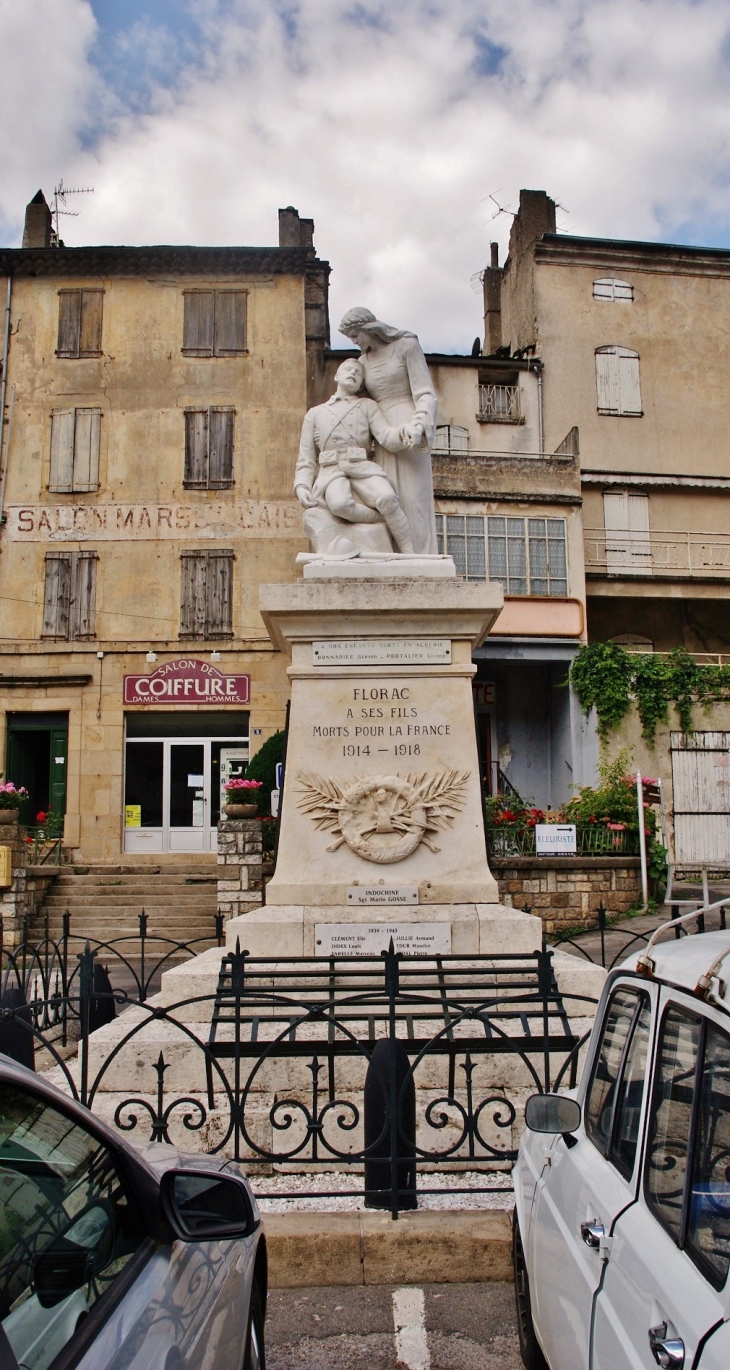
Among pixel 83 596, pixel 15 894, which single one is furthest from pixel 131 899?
pixel 83 596

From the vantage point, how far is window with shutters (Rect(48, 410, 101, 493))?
26.5 metres

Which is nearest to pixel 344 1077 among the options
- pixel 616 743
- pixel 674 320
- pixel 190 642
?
pixel 616 743

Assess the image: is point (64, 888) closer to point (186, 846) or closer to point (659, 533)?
point (186, 846)

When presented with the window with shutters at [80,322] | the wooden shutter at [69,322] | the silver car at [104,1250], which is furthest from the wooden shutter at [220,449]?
the silver car at [104,1250]

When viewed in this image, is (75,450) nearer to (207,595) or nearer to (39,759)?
(207,595)

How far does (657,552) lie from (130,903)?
17363 mm

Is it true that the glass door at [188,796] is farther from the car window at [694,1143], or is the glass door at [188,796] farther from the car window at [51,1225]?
the car window at [694,1143]

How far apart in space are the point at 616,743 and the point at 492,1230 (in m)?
20.1

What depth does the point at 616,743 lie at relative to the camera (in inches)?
925

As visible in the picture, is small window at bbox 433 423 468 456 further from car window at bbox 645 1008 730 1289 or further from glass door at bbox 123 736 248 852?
car window at bbox 645 1008 730 1289

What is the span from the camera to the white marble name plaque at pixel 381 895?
7.19 m

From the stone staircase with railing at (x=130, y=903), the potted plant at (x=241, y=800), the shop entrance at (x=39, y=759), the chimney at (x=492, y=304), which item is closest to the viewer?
the potted plant at (x=241, y=800)

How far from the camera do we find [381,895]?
7199mm

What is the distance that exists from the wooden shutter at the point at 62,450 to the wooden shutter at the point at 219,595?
4.32 meters
